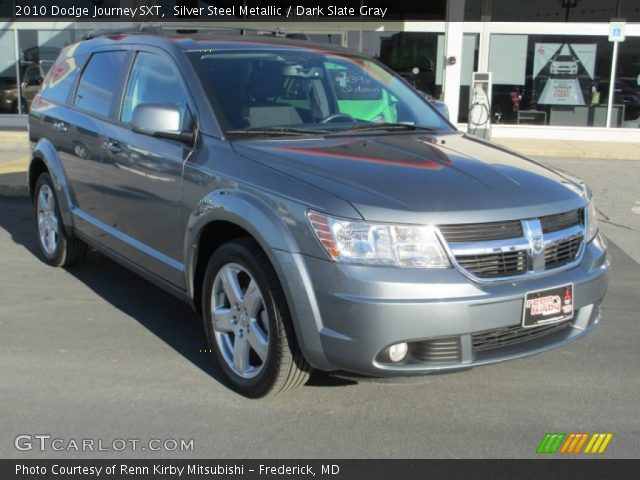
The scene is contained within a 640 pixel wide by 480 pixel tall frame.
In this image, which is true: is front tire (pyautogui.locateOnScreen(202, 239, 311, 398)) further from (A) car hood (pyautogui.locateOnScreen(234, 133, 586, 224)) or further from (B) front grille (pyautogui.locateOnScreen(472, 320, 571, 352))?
(B) front grille (pyautogui.locateOnScreen(472, 320, 571, 352))

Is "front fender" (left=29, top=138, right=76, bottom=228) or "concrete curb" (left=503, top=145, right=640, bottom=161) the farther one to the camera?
"concrete curb" (left=503, top=145, right=640, bottom=161)

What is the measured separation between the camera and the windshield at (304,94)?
13.2 feet

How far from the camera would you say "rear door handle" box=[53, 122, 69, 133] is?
540 centimetres

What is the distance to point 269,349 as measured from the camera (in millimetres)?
3383

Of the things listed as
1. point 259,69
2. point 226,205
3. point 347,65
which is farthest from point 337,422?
point 347,65

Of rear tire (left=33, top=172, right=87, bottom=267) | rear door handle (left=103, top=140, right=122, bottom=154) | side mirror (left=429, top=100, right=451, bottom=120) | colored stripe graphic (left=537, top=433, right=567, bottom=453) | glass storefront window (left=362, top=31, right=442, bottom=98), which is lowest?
colored stripe graphic (left=537, top=433, right=567, bottom=453)

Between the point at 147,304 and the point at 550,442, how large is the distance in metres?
3.04

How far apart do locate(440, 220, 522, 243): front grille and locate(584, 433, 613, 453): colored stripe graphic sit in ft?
3.46

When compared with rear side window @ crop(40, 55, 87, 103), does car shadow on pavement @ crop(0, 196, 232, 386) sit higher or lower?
lower

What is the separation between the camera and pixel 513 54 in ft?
53.2

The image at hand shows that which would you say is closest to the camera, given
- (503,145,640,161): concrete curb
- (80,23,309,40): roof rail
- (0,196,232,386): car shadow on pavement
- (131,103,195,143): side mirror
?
(131,103,195,143): side mirror

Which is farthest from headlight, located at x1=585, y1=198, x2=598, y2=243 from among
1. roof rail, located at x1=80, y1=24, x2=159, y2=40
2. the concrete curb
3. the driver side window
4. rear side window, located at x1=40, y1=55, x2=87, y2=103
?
the concrete curb

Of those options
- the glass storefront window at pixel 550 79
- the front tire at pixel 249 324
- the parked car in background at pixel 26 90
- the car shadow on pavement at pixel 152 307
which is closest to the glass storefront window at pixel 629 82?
the glass storefront window at pixel 550 79
